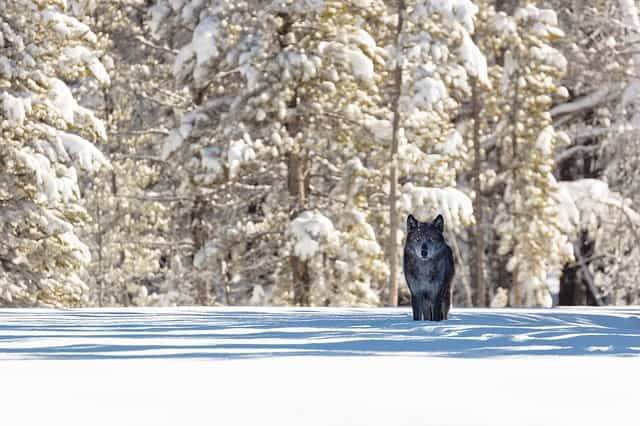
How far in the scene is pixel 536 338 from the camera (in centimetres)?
902

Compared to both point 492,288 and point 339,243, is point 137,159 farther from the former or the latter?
point 492,288

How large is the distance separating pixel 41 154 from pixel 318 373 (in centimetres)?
1787

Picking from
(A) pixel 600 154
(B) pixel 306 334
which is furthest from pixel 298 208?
(B) pixel 306 334

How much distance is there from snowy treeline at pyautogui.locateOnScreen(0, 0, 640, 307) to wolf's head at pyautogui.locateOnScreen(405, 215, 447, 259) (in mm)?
14280

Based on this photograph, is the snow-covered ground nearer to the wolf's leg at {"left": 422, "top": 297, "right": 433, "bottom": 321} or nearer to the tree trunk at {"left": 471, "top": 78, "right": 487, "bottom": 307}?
the wolf's leg at {"left": 422, "top": 297, "right": 433, "bottom": 321}

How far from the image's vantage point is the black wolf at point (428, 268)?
959 cm

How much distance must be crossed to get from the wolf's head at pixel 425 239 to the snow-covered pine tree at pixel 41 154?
1426 centimetres

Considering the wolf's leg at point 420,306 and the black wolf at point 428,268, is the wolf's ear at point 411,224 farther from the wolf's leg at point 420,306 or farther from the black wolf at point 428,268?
the wolf's leg at point 420,306

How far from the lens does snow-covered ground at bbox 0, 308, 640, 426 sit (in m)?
5.21

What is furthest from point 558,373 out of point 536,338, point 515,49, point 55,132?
point 515,49

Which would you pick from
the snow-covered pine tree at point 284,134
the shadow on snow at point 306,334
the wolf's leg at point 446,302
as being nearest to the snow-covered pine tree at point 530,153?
the snow-covered pine tree at point 284,134

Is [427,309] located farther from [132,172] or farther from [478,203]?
[132,172]

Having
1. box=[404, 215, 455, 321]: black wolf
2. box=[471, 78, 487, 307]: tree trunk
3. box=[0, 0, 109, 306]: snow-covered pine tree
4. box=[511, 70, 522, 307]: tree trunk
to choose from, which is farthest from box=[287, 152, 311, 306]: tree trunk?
box=[404, 215, 455, 321]: black wolf

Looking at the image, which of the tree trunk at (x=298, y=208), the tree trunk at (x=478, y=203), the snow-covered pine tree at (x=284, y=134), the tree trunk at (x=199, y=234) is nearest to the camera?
the snow-covered pine tree at (x=284, y=134)
